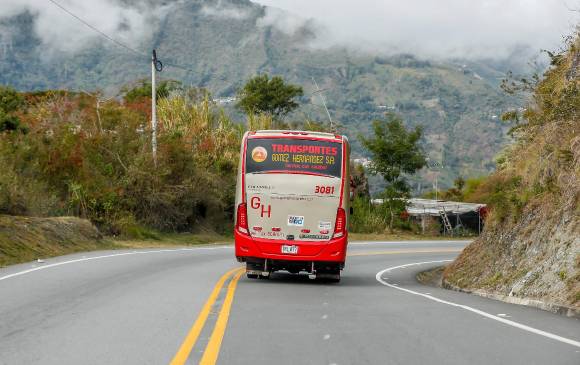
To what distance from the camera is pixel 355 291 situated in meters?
17.1

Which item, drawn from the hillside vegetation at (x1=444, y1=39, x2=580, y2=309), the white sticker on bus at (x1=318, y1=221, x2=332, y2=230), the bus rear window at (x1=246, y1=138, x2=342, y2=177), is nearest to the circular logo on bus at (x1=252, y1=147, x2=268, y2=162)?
the bus rear window at (x1=246, y1=138, x2=342, y2=177)

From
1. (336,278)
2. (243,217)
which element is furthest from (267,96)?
(243,217)

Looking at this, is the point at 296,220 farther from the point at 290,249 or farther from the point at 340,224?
the point at 340,224

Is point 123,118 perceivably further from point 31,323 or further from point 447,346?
point 447,346

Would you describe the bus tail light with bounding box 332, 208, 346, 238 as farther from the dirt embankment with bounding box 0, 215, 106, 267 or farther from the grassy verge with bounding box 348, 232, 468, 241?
the grassy verge with bounding box 348, 232, 468, 241

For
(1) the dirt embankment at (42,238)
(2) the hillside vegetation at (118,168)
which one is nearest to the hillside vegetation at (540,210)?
(1) the dirt embankment at (42,238)

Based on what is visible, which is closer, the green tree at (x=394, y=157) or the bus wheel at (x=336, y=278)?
the bus wheel at (x=336, y=278)

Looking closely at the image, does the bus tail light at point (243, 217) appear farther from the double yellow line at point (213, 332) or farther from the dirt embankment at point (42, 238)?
the dirt embankment at point (42, 238)

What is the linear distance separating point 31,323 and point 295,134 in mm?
9591

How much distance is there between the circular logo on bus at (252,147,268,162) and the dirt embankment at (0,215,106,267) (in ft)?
23.9

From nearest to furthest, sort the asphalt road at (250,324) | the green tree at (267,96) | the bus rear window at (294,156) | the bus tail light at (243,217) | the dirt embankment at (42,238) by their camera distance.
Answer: the asphalt road at (250,324), the bus tail light at (243,217), the bus rear window at (294,156), the dirt embankment at (42,238), the green tree at (267,96)

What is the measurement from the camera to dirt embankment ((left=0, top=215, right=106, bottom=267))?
76.1ft

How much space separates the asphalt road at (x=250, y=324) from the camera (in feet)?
28.1

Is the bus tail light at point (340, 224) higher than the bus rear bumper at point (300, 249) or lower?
higher
